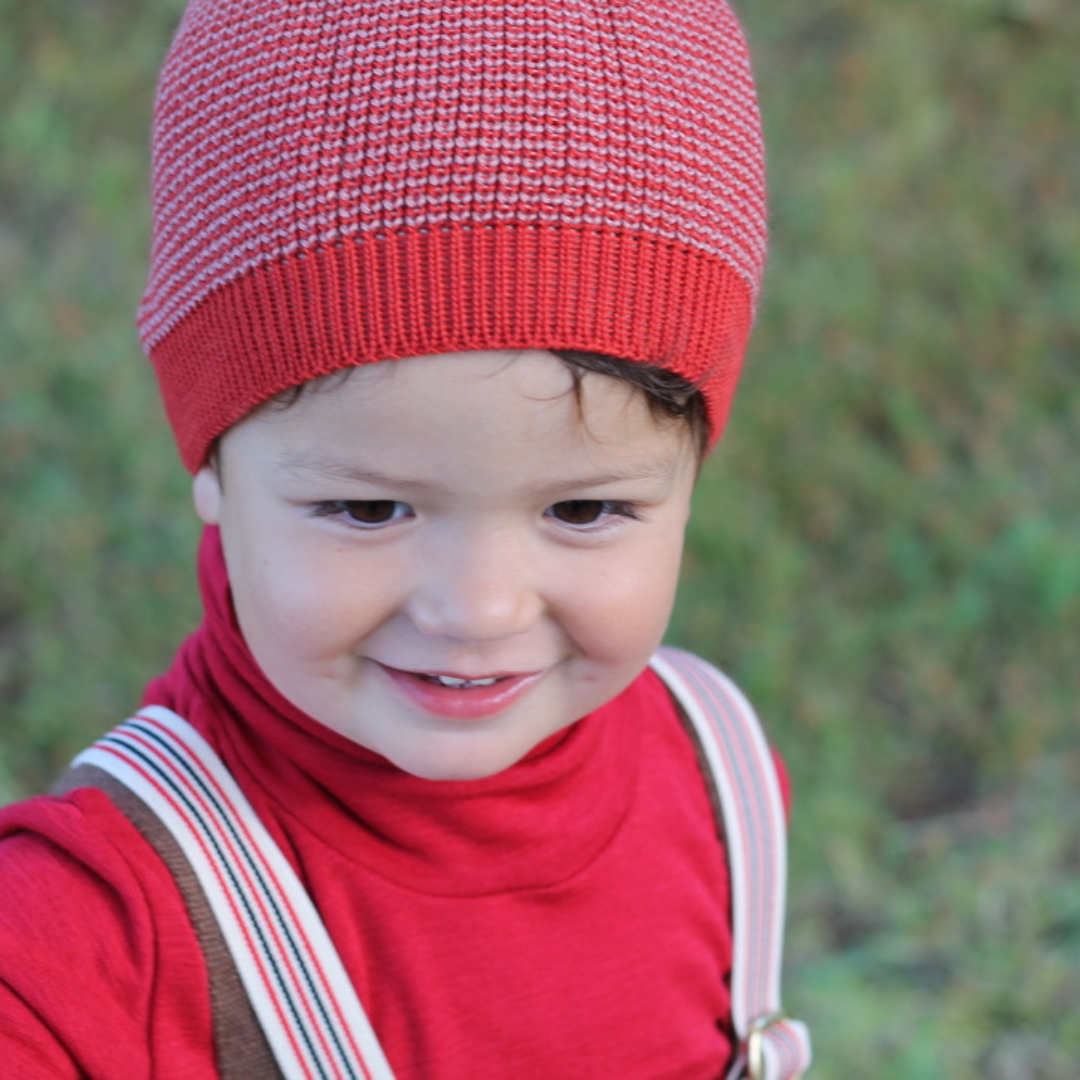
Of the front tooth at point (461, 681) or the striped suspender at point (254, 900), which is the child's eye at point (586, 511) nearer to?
the front tooth at point (461, 681)

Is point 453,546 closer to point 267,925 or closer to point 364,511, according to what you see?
point 364,511

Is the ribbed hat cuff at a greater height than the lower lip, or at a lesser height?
greater

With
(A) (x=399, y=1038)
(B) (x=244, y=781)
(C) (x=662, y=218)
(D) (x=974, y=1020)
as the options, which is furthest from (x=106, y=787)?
(D) (x=974, y=1020)

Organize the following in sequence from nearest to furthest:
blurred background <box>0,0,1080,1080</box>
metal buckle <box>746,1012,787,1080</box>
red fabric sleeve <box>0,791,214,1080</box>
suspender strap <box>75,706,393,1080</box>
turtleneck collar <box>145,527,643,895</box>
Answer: red fabric sleeve <box>0,791,214,1080</box>, suspender strap <box>75,706,393,1080</box>, turtleneck collar <box>145,527,643,895</box>, metal buckle <box>746,1012,787,1080</box>, blurred background <box>0,0,1080,1080</box>

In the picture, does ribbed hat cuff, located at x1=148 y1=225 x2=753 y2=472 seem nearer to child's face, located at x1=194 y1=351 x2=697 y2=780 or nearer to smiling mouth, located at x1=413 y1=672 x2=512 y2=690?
child's face, located at x1=194 y1=351 x2=697 y2=780

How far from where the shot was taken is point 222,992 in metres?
1.40

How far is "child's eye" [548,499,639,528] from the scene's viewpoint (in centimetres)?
142

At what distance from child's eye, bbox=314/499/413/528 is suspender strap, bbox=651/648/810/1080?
62cm

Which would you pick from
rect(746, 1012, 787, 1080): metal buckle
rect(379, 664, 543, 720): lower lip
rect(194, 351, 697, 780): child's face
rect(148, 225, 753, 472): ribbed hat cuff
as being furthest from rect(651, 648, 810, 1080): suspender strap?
rect(148, 225, 753, 472): ribbed hat cuff

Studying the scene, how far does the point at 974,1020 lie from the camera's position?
9.34 feet

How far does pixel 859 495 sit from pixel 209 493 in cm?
271

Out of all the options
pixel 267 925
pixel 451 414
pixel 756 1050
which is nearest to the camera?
pixel 451 414

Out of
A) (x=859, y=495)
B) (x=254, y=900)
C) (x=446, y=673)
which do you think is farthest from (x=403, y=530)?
(x=859, y=495)

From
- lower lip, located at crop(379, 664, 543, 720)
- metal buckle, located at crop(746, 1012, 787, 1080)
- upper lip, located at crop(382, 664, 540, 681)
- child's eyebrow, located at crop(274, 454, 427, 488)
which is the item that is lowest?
metal buckle, located at crop(746, 1012, 787, 1080)
